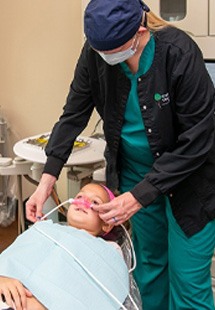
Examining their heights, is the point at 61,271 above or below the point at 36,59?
below

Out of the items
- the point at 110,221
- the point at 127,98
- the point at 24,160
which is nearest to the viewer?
the point at 110,221

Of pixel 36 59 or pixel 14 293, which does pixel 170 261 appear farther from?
pixel 36 59

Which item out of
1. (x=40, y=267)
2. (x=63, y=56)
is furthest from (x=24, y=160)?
(x=40, y=267)

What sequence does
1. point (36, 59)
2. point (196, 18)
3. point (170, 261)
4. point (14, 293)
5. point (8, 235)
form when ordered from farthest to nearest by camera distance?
point (8, 235) < point (36, 59) < point (196, 18) < point (170, 261) < point (14, 293)

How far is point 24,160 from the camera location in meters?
2.23

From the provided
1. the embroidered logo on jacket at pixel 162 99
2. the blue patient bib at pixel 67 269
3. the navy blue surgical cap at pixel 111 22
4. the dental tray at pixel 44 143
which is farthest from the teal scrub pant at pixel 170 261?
the navy blue surgical cap at pixel 111 22

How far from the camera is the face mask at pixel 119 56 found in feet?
4.55

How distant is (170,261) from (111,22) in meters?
0.82

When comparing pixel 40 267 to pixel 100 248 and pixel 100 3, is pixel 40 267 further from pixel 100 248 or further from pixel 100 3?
pixel 100 3

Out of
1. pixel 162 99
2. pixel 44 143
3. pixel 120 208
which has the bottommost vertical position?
pixel 44 143

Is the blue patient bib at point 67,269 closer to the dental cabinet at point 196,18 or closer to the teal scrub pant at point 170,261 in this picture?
the teal scrub pant at point 170,261

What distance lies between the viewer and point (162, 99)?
143cm

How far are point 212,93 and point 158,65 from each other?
0.59 feet

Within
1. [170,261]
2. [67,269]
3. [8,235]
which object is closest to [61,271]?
[67,269]
